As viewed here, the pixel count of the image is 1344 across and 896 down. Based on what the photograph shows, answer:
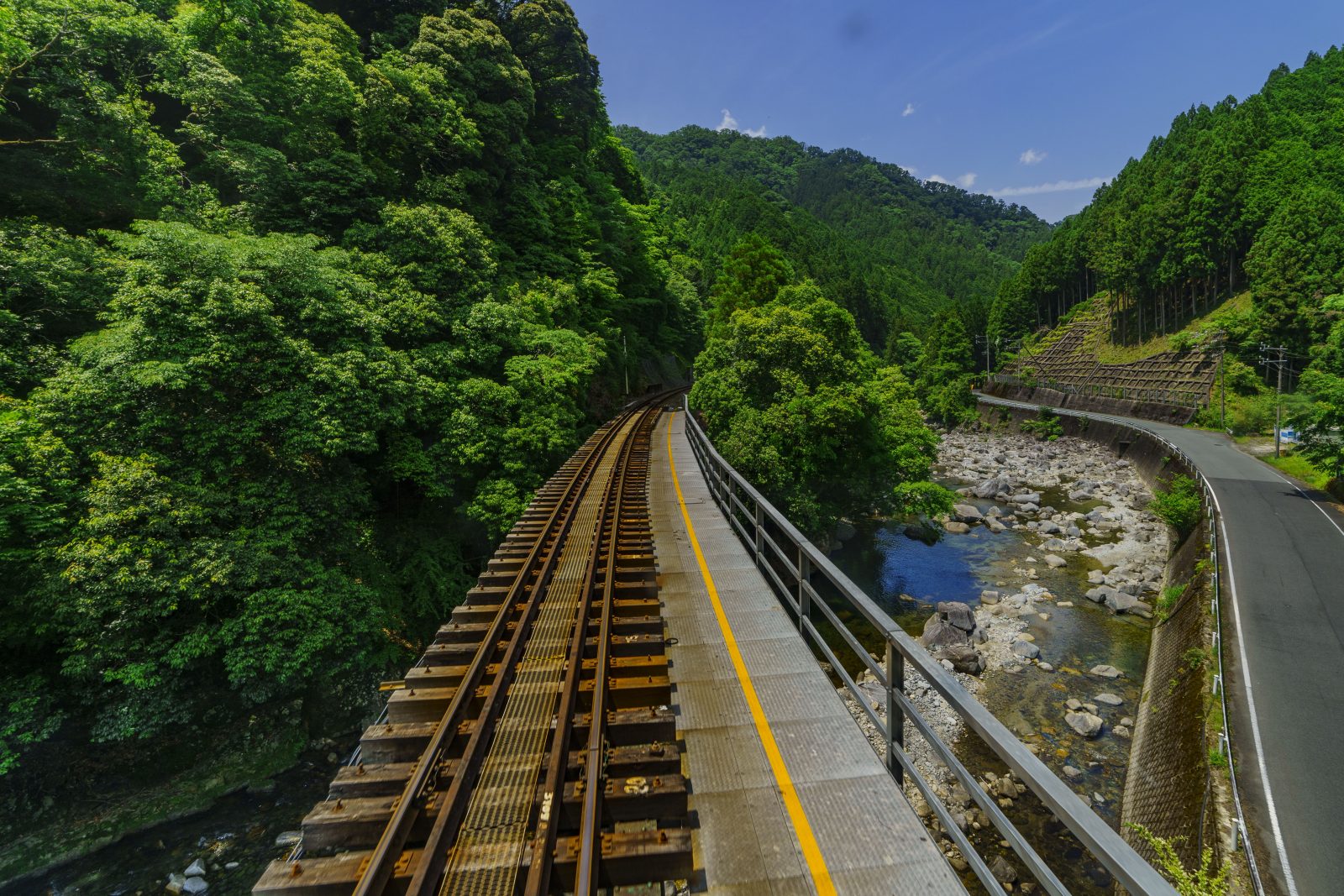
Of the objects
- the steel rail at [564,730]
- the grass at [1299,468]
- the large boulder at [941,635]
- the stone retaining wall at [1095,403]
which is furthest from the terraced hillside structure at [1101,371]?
the steel rail at [564,730]

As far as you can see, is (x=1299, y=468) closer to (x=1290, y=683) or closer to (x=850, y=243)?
(x=1290, y=683)

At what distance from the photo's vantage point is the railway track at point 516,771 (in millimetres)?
3082

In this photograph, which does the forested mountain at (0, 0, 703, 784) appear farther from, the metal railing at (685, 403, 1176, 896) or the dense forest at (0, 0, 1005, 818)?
the metal railing at (685, 403, 1176, 896)

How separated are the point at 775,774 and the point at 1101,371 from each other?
70.8 meters

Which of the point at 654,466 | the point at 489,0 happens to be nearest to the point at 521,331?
the point at 654,466

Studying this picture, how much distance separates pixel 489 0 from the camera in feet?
101

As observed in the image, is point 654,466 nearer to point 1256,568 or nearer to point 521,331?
point 521,331

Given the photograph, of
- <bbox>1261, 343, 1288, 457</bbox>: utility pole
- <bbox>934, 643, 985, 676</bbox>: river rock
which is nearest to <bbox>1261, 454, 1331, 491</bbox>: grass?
<bbox>1261, 343, 1288, 457</bbox>: utility pole

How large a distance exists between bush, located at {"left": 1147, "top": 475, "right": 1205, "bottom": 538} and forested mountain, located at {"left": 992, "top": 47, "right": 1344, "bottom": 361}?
2505 cm

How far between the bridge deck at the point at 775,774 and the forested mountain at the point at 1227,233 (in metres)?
51.1

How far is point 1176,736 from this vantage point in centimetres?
1048

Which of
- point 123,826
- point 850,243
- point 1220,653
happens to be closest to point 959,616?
point 1220,653

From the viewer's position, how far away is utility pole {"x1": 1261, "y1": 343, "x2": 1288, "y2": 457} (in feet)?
91.6

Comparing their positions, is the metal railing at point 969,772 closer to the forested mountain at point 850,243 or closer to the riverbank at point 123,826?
the riverbank at point 123,826
